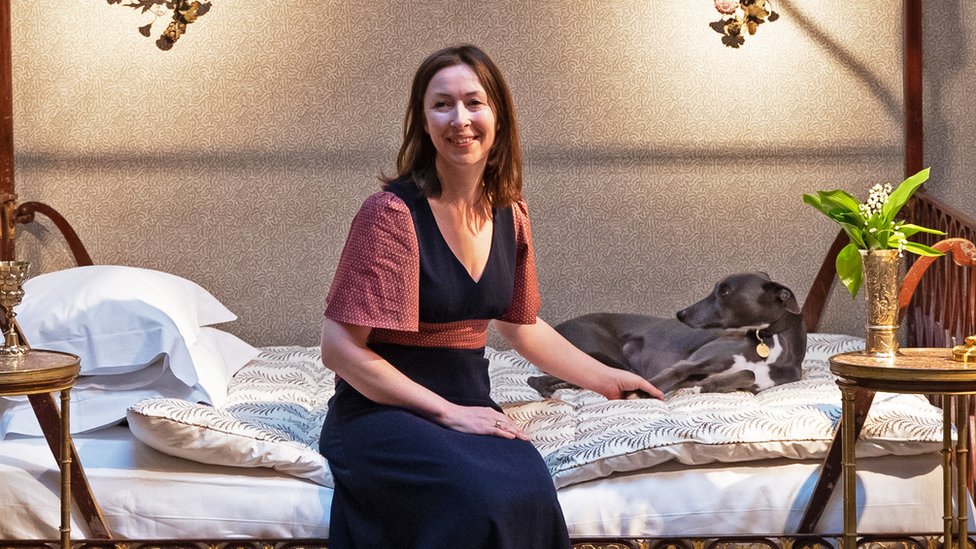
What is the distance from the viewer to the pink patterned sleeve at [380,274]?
91.5 inches

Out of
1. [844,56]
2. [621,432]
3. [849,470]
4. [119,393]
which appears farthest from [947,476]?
[844,56]

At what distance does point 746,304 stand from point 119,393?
1.60 m

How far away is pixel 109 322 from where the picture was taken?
2.92m

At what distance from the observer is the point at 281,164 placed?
408 cm

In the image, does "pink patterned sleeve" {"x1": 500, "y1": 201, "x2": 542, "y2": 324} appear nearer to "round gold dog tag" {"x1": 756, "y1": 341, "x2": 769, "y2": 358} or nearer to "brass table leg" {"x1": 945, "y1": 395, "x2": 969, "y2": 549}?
"round gold dog tag" {"x1": 756, "y1": 341, "x2": 769, "y2": 358}

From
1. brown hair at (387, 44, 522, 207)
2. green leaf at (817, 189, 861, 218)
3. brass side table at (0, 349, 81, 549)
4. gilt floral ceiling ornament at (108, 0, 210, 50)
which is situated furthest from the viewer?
gilt floral ceiling ornament at (108, 0, 210, 50)

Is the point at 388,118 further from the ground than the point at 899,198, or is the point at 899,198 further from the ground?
the point at 388,118

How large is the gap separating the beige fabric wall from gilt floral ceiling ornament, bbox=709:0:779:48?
4 centimetres

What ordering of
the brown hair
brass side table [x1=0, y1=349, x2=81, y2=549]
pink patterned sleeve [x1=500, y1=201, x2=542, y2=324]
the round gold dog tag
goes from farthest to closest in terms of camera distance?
the round gold dog tag → pink patterned sleeve [x1=500, y1=201, x2=542, y2=324] → the brown hair → brass side table [x1=0, y1=349, x2=81, y2=549]

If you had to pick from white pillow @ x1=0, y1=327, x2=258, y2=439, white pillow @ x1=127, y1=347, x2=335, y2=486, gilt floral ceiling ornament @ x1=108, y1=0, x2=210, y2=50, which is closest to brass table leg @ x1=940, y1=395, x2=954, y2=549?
white pillow @ x1=127, y1=347, x2=335, y2=486

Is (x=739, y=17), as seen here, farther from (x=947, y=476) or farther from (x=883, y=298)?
(x=947, y=476)

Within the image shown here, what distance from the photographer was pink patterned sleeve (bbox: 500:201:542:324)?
2635mm

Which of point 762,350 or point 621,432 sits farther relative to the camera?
point 762,350

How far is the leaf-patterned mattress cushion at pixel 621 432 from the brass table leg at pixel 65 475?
0.52ft
